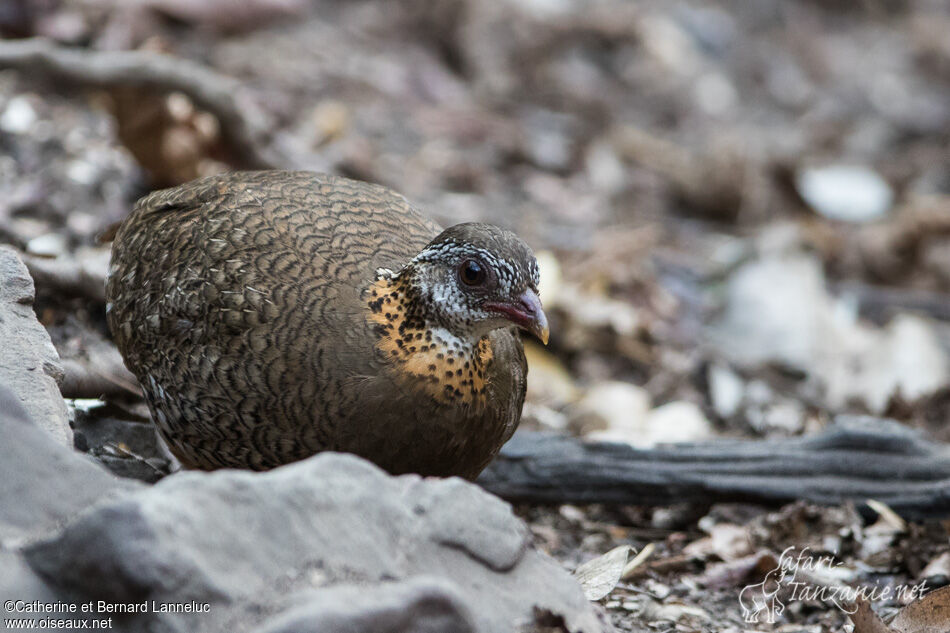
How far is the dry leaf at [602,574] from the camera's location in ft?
11.2

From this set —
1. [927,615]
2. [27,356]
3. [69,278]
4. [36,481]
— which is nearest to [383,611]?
[36,481]

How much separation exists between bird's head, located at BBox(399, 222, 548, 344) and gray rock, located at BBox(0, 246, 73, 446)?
3.64 ft

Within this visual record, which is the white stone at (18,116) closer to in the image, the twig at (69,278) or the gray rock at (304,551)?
the twig at (69,278)

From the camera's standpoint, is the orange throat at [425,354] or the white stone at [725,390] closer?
the orange throat at [425,354]

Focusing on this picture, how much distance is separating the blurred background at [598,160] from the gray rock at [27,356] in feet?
2.37

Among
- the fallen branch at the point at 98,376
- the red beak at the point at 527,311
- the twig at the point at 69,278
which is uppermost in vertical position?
the red beak at the point at 527,311

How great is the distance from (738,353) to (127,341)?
4.22 meters

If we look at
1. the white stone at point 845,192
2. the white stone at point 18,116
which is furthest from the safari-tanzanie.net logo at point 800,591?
the white stone at point 845,192

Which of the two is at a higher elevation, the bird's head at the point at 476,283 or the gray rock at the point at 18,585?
the bird's head at the point at 476,283

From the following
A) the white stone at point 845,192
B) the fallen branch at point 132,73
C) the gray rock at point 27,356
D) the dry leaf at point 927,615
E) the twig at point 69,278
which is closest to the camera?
the gray rock at point 27,356

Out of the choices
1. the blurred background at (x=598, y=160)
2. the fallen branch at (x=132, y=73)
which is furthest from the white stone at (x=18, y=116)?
the fallen branch at (x=132, y=73)

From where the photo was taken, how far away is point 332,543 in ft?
8.30

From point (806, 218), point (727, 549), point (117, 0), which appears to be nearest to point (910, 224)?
point (806, 218)

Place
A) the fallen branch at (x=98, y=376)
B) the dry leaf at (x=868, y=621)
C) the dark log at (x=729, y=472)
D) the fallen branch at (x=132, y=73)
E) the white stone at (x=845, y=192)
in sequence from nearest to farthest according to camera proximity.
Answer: the dry leaf at (x=868, y=621) → the fallen branch at (x=98, y=376) → the dark log at (x=729, y=472) → the fallen branch at (x=132, y=73) → the white stone at (x=845, y=192)
